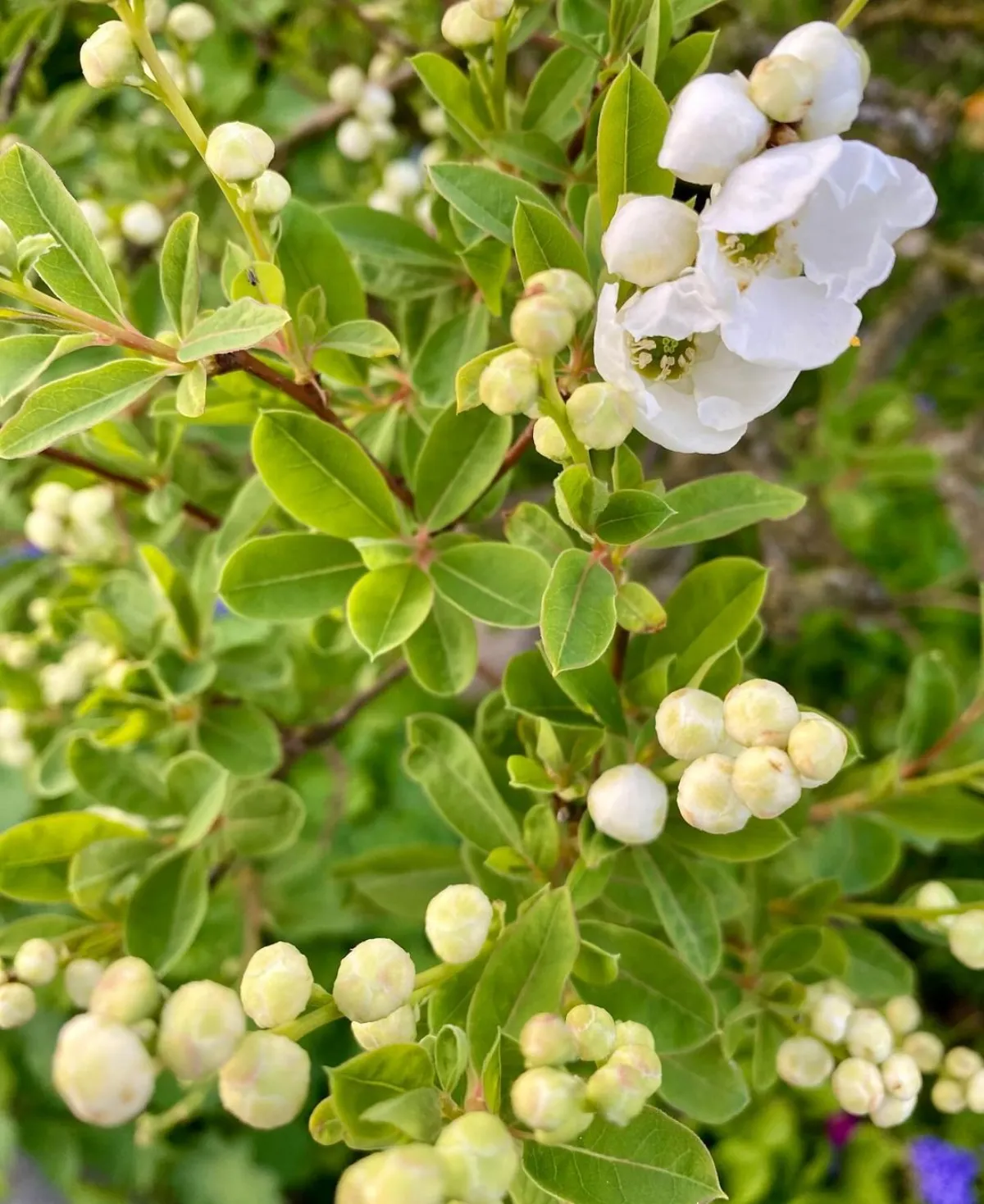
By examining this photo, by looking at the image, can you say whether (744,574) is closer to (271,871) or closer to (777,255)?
(777,255)

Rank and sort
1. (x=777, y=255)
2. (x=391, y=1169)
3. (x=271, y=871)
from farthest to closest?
1. (x=271, y=871)
2. (x=777, y=255)
3. (x=391, y=1169)

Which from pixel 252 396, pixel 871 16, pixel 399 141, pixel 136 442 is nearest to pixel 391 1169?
pixel 252 396

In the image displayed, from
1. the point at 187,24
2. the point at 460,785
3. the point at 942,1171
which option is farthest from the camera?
the point at 942,1171

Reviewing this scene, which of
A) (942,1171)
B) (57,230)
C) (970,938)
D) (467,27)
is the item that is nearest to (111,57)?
(57,230)

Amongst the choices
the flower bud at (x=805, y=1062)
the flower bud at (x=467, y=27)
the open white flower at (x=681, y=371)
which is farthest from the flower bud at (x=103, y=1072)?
the flower bud at (x=467, y=27)

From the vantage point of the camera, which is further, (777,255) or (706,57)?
(706,57)

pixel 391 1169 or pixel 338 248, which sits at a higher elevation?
pixel 338 248

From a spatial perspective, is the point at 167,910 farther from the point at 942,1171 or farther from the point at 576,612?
the point at 942,1171
